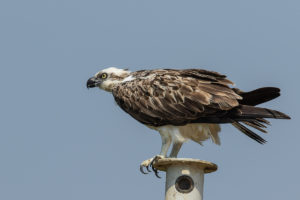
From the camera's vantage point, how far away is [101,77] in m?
14.3

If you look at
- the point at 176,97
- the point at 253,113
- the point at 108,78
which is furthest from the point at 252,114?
the point at 108,78

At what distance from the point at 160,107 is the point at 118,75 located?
1.82 m

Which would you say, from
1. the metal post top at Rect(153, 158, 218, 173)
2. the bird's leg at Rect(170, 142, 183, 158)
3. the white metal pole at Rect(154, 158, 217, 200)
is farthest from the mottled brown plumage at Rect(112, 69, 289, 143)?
the white metal pole at Rect(154, 158, 217, 200)

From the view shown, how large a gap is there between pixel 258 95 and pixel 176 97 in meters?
1.51

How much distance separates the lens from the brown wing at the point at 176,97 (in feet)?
40.1

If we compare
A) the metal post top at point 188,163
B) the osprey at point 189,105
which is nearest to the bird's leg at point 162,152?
the osprey at point 189,105

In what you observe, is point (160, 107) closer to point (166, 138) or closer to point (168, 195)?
point (166, 138)

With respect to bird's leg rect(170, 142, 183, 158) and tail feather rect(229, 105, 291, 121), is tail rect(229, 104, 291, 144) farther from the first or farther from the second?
bird's leg rect(170, 142, 183, 158)

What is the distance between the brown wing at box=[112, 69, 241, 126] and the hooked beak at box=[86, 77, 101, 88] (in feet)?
3.68

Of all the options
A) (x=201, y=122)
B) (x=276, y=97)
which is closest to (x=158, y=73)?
(x=201, y=122)

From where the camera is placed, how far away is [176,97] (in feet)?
41.4

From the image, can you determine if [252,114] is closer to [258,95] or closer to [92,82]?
[258,95]

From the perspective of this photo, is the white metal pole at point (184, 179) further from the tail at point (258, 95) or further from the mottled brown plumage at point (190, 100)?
the tail at point (258, 95)

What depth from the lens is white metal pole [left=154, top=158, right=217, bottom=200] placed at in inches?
425
